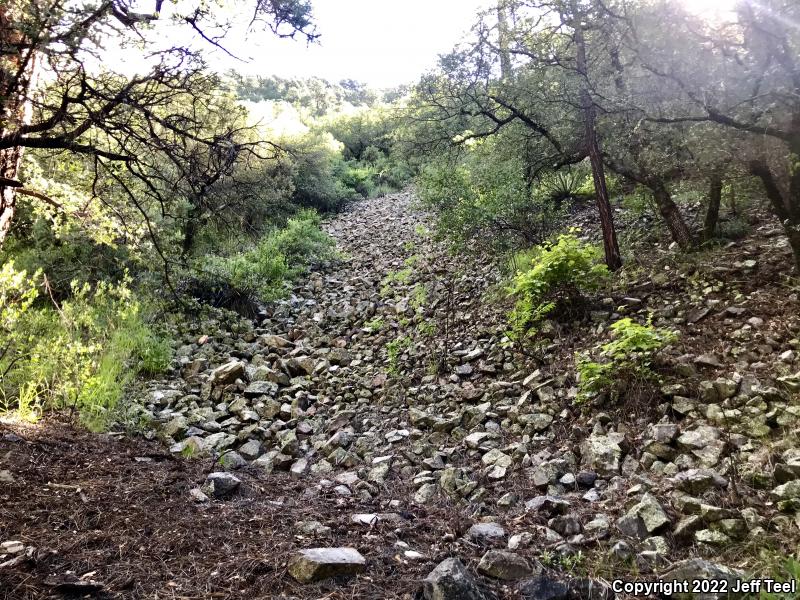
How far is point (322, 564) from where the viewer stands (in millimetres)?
2277

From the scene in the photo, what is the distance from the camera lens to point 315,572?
2.25 metres

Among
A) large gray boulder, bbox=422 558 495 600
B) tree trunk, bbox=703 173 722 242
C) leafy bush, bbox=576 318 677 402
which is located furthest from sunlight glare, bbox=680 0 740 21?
large gray boulder, bbox=422 558 495 600

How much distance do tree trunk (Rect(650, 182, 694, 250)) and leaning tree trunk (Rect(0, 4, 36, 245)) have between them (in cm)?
649

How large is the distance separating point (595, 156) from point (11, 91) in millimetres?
6280

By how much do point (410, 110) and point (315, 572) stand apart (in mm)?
7516

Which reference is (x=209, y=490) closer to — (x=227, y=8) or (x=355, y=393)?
(x=355, y=393)

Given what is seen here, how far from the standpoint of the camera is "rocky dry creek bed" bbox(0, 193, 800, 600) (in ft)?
7.59

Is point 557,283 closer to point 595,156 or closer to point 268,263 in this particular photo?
point 595,156

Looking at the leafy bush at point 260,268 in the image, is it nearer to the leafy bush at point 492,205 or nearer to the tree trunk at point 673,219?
the leafy bush at point 492,205

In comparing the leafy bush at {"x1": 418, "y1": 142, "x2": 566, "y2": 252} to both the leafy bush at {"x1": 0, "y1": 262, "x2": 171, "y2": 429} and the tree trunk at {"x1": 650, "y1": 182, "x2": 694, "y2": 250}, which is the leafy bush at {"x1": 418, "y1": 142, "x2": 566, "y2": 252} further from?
the leafy bush at {"x1": 0, "y1": 262, "x2": 171, "y2": 429}

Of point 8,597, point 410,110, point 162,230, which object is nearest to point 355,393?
point 8,597

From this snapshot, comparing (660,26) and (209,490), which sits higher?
(660,26)

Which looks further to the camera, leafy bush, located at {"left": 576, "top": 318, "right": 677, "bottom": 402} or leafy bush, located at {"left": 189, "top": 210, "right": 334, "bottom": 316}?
leafy bush, located at {"left": 189, "top": 210, "right": 334, "bottom": 316}

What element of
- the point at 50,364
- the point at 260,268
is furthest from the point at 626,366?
the point at 260,268
